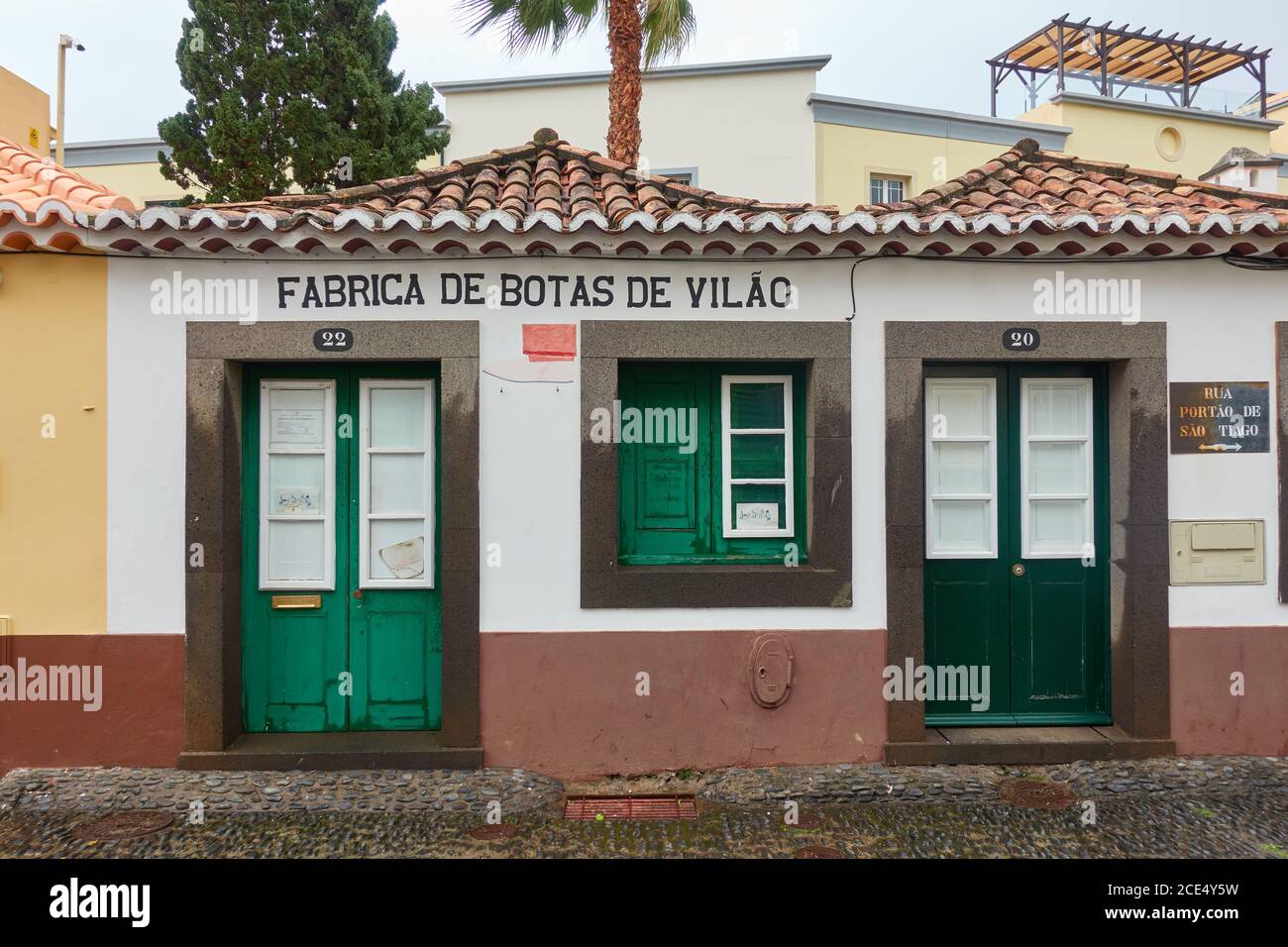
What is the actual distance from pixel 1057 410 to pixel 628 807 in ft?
12.5

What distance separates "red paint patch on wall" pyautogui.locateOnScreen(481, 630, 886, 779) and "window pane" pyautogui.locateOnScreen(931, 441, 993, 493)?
145cm

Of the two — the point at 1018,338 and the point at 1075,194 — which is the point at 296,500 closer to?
the point at 1018,338

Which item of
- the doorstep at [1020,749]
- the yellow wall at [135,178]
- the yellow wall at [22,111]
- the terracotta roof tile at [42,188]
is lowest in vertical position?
the doorstep at [1020,749]

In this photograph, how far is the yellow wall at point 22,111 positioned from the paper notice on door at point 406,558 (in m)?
6.20

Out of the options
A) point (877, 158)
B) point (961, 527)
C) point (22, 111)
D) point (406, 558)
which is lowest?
point (406, 558)

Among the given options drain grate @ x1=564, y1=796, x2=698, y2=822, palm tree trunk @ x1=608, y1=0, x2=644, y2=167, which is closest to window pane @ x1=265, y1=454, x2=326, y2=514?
drain grate @ x1=564, y1=796, x2=698, y2=822

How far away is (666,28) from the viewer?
10.1 m

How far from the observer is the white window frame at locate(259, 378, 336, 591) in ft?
18.0

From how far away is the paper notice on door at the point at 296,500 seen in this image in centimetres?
551

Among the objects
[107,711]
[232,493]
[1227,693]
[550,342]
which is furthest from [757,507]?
[107,711]

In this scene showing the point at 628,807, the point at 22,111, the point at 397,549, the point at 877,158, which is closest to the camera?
the point at 628,807

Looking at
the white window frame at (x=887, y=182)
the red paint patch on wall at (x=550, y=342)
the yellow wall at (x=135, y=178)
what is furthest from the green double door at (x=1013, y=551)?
the yellow wall at (x=135, y=178)

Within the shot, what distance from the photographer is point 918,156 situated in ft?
50.2

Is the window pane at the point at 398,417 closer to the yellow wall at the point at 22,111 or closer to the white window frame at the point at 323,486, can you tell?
the white window frame at the point at 323,486
